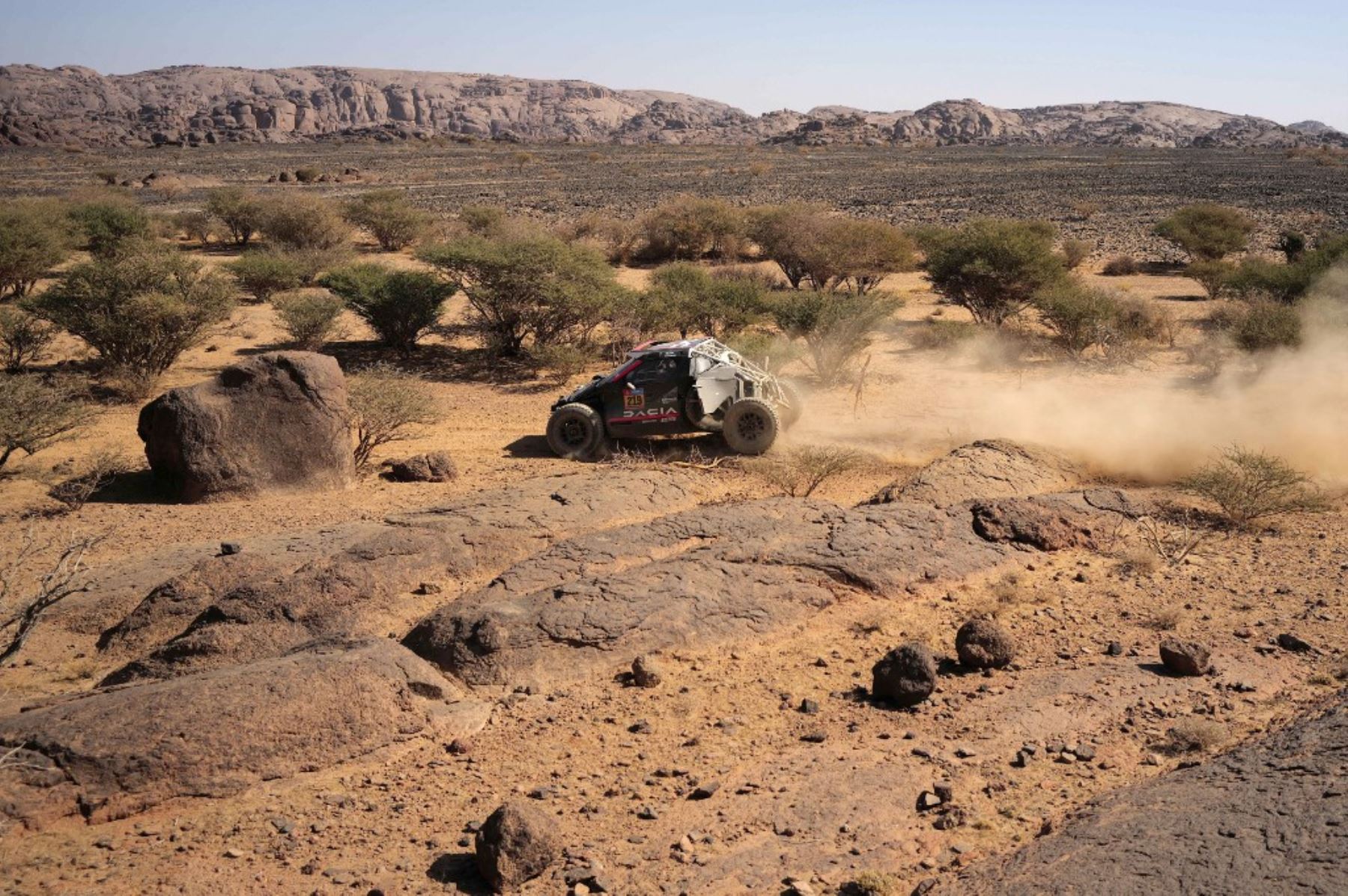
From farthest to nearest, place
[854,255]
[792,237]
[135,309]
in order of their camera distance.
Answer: [792,237] < [854,255] < [135,309]

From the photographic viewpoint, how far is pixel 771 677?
297 inches

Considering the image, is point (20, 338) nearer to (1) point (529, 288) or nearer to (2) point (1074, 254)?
(1) point (529, 288)

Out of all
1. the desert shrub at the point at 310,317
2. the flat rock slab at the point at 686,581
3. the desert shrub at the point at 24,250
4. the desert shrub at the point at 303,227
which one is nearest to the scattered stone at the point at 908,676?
the flat rock slab at the point at 686,581

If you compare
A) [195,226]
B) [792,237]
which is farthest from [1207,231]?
[195,226]

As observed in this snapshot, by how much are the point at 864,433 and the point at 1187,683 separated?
299 inches

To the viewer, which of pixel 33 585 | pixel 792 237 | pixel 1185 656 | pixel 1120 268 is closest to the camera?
pixel 1185 656

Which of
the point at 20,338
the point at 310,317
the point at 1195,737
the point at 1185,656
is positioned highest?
the point at 310,317

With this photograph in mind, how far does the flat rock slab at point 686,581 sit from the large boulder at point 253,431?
191 inches

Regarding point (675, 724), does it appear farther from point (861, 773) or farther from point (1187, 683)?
point (1187, 683)

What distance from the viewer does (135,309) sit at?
17.2 meters

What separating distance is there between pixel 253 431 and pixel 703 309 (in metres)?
10.2

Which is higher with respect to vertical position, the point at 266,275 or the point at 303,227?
the point at 303,227

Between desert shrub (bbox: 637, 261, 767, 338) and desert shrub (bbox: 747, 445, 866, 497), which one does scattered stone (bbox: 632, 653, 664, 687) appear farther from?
desert shrub (bbox: 637, 261, 767, 338)

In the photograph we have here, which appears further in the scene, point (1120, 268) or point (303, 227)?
point (303, 227)
